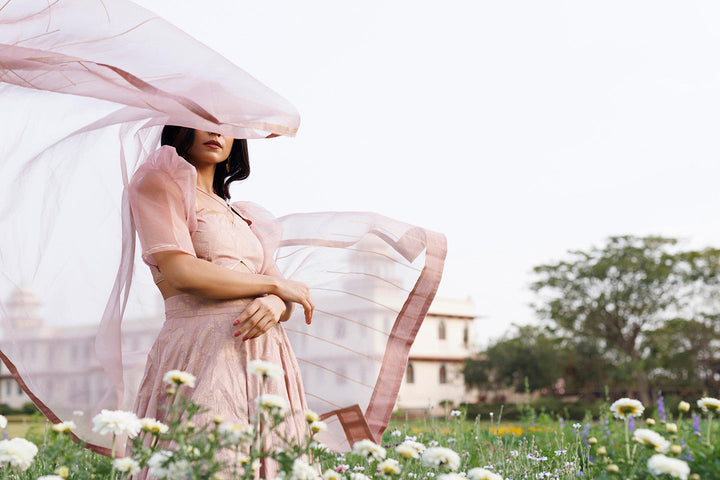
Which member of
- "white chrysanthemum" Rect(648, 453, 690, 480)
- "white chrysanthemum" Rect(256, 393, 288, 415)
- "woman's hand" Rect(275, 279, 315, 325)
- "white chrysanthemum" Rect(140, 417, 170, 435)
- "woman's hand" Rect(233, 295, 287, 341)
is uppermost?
"woman's hand" Rect(275, 279, 315, 325)

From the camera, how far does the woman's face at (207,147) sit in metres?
2.40

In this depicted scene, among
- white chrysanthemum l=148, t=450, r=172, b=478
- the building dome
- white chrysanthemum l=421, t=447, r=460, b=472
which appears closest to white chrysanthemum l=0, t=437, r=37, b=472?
white chrysanthemum l=148, t=450, r=172, b=478

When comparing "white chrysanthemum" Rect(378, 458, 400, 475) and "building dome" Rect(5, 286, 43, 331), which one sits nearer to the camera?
"white chrysanthemum" Rect(378, 458, 400, 475)

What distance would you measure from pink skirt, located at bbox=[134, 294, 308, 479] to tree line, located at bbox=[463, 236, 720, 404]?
28.9 m

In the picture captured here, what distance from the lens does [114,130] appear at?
246 centimetres

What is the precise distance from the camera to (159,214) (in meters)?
2.12

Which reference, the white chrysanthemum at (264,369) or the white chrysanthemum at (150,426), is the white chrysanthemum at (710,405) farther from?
the white chrysanthemum at (150,426)

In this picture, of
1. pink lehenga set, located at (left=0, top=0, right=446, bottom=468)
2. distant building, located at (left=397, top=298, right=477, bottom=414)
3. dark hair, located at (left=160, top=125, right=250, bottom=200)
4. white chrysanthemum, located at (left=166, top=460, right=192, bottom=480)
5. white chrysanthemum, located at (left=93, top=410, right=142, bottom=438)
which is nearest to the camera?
white chrysanthemum, located at (left=166, top=460, right=192, bottom=480)

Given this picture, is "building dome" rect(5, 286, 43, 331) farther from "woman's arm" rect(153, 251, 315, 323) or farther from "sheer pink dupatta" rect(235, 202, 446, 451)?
"sheer pink dupatta" rect(235, 202, 446, 451)

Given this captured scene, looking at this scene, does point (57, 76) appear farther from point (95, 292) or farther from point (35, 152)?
point (95, 292)

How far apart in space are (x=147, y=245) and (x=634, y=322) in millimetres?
30927

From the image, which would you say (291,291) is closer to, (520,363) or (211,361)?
(211,361)

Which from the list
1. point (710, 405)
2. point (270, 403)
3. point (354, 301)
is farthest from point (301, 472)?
point (354, 301)

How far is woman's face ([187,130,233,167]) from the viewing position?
2404mm
